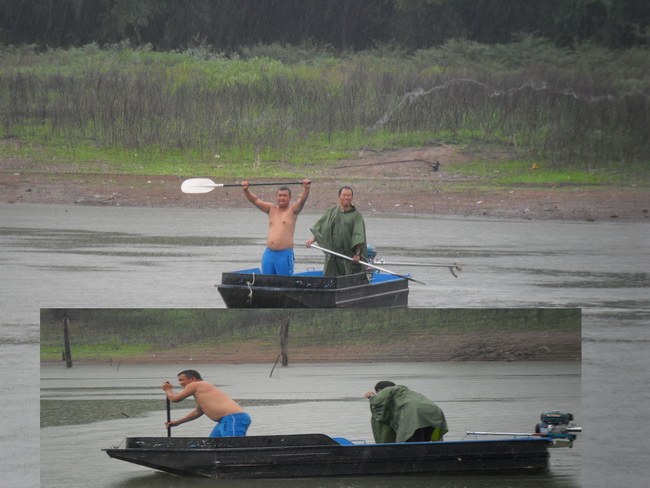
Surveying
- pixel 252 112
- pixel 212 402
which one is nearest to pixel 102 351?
pixel 212 402

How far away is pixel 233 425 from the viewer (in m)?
6.45

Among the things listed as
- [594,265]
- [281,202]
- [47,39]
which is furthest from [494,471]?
[47,39]

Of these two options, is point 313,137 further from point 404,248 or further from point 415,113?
point 404,248

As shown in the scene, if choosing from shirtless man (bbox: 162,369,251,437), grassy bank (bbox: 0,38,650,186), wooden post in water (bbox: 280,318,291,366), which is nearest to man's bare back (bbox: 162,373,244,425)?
shirtless man (bbox: 162,369,251,437)

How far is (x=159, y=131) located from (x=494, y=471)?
14435 millimetres

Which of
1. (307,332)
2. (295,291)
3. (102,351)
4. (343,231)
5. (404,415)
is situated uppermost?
(343,231)

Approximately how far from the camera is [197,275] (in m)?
12.9

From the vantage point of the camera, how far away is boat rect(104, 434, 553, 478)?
6441 millimetres

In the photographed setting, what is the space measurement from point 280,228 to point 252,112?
36.9 ft

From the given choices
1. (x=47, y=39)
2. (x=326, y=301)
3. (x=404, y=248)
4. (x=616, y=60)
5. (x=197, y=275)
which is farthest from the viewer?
(x=616, y=60)

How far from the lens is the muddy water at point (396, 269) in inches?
375

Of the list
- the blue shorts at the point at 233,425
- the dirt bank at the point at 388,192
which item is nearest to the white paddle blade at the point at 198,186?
the blue shorts at the point at 233,425

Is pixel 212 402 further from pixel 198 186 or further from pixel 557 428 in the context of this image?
pixel 198 186

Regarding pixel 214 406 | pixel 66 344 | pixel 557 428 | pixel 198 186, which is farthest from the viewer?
pixel 198 186
